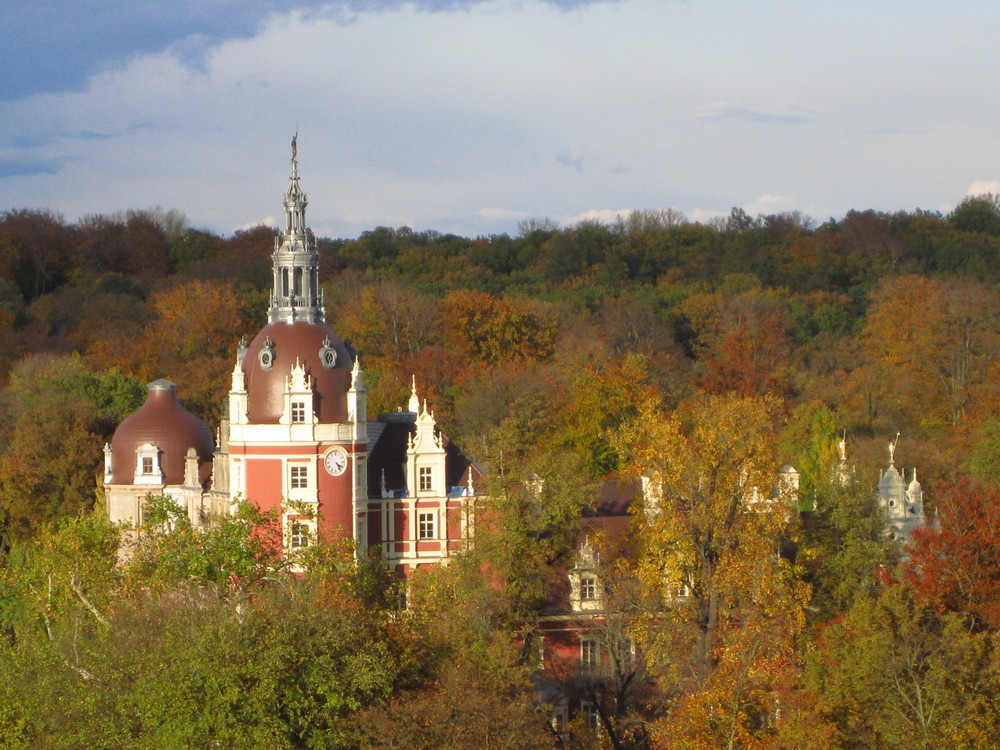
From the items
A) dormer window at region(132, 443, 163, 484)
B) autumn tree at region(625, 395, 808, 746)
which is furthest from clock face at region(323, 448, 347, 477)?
dormer window at region(132, 443, 163, 484)

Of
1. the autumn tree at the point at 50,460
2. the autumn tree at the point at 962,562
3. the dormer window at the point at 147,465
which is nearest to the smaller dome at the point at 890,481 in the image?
the autumn tree at the point at 962,562

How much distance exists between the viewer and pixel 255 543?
3966 cm

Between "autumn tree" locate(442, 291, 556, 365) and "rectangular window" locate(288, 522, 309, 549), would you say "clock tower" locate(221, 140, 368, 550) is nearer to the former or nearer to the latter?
"rectangular window" locate(288, 522, 309, 549)

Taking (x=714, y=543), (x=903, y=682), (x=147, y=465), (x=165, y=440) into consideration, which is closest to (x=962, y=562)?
(x=714, y=543)

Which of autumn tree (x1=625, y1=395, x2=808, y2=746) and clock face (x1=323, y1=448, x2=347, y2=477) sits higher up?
clock face (x1=323, y1=448, x2=347, y2=477)

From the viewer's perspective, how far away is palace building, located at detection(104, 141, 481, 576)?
4581 cm

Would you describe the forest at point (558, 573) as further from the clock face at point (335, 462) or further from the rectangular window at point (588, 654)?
the clock face at point (335, 462)

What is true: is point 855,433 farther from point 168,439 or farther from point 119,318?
point 119,318

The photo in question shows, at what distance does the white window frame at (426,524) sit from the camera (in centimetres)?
4722

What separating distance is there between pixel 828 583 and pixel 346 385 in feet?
42.5

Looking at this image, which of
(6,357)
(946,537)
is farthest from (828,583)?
(6,357)

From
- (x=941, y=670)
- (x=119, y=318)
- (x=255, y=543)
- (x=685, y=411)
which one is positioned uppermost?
(x=119, y=318)

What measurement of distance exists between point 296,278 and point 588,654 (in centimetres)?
1238

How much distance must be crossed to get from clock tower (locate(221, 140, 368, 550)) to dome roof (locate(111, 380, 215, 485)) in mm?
7076
